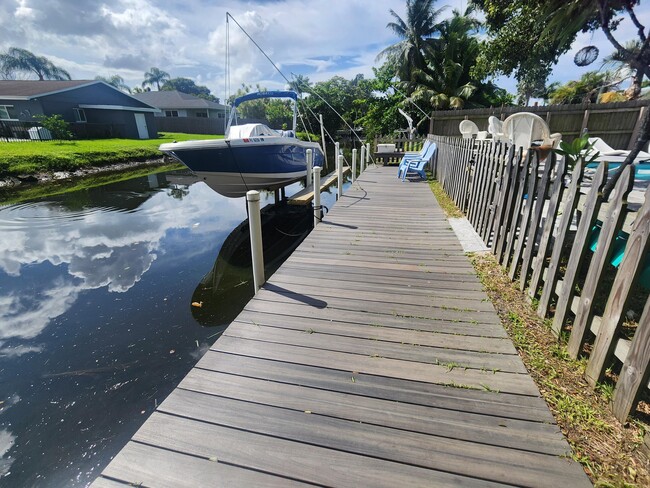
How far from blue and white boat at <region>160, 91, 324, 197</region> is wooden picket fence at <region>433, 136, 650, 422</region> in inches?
231

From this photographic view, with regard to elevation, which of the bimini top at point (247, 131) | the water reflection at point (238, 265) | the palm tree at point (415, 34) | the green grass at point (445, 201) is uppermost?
the palm tree at point (415, 34)

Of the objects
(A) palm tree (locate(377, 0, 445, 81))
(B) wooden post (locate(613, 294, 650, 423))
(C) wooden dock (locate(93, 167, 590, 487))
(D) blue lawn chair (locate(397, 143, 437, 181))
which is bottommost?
(C) wooden dock (locate(93, 167, 590, 487))

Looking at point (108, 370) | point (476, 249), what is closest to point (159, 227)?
point (108, 370)

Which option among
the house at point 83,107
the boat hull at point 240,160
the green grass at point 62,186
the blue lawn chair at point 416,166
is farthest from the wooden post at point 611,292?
the house at point 83,107

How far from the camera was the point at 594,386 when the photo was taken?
1.87 meters

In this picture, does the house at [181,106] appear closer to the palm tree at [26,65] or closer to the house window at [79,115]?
the house window at [79,115]

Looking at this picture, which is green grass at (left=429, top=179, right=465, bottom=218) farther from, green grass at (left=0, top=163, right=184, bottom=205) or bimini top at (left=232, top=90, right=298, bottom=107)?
green grass at (left=0, top=163, right=184, bottom=205)

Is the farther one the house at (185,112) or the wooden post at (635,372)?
the house at (185,112)

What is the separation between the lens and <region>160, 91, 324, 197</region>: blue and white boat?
7.52 meters

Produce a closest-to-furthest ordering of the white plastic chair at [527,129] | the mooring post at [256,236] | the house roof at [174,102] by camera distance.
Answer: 1. the mooring post at [256,236]
2. the white plastic chair at [527,129]
3. the house roof at [174,102]

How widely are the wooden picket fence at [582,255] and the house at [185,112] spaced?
3439 centimetres

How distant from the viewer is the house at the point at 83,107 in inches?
864

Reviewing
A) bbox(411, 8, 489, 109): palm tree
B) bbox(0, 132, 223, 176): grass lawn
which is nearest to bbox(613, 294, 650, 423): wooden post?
bbox(0, 132, 223, 176): grass lawn

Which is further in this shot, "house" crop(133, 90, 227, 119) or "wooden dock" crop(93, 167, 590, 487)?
"house" crop(133, 90, 227, 119)
